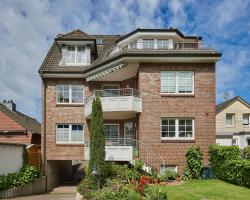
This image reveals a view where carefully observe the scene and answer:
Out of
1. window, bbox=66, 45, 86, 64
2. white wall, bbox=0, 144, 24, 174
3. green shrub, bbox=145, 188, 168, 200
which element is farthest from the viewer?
window, bbox=66, 45, 86, 64

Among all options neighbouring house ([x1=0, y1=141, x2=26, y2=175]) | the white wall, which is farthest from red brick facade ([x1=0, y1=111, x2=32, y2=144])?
the white wall

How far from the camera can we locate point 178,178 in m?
22.0

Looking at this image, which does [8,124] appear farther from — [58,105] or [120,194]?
[120,194]

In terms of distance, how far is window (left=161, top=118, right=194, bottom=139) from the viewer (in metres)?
24.3

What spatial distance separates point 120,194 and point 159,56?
12.0 m

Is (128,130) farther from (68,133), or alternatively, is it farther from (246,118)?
(246,118)

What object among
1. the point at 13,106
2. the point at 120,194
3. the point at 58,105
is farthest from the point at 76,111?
the point at 13,106

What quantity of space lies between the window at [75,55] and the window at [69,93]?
242cm

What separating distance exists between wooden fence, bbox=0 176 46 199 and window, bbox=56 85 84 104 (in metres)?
7.03

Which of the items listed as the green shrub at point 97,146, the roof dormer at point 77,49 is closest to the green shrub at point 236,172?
the green shrub at point 97,146

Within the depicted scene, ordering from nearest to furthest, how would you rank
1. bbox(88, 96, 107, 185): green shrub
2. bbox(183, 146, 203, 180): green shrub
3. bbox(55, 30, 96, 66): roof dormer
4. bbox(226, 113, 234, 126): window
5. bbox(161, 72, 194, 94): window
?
bbox(88, 96, 107, 185): green shrub → bbox(183, 146, 203, 180): green shrub → bbox(161, 72, 194, 94): window → bbox(55, 30, 96, 66): roof dormer → bbox(226, 113, 234, 126): window

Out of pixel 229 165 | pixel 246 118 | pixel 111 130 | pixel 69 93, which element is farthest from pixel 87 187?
pixel 246 118

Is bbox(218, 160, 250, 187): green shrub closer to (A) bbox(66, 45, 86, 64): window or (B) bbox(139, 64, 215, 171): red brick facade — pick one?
(B) bbox(139, 64, 215, 171): red brick facade

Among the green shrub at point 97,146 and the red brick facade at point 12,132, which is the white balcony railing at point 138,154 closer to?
the green shrub at point 97,146
